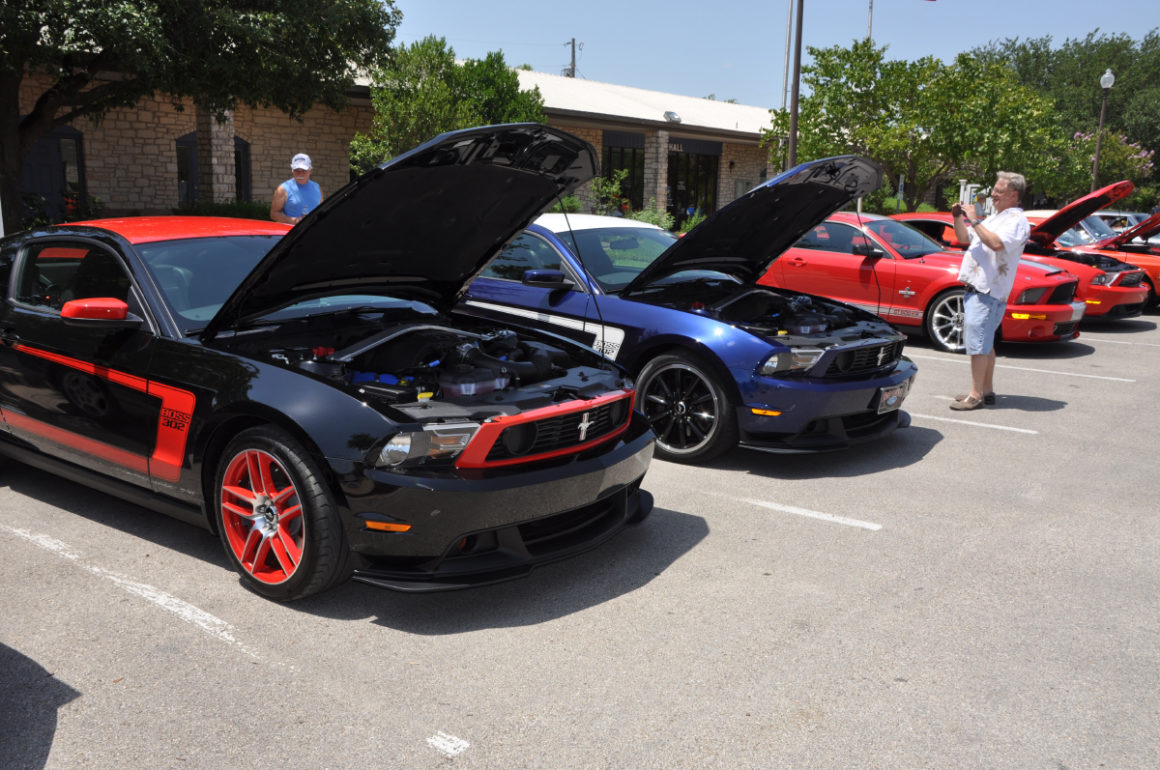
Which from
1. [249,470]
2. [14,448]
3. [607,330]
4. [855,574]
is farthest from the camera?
[607,330]

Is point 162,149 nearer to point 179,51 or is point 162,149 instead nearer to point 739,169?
point 179,51

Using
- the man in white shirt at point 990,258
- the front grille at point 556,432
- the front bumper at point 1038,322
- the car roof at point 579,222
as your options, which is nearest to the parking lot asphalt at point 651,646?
the front grille at point 556,432

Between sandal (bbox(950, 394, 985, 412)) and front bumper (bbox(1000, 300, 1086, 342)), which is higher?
front bumper (bbox(1000, 300, 1086, 342))

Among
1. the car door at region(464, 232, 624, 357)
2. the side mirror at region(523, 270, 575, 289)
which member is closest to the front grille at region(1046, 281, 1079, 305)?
the car door at region(464, 232, 624, 357)

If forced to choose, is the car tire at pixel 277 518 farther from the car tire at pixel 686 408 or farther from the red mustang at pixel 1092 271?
the red mustang at pixel 1092 271

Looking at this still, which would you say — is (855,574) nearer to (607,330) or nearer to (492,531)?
(492,531)

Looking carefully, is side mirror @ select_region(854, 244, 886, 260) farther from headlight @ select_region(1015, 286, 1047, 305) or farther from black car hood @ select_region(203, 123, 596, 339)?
black car hood @ select_region(203, 123, 596, 339)

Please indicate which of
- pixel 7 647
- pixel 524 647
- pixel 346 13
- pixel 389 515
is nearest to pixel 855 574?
pixel 524 647

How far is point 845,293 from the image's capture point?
11.0m

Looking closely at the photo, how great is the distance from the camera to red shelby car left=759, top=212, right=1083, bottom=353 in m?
10.5

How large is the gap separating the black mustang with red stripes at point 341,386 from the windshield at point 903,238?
24.1 feet

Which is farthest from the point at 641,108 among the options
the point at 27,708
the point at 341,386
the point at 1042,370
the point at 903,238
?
the point at 27,708

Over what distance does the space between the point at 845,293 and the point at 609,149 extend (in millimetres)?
19062

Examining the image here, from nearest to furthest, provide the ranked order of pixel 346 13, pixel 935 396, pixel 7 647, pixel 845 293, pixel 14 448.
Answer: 1. pixel 7 647
2. pixel 14 448
3. pixel 935 396
4. pixel 845 293
5. pixel 346 13
